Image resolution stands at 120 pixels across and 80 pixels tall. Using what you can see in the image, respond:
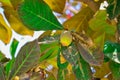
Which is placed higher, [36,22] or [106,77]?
[36,22]

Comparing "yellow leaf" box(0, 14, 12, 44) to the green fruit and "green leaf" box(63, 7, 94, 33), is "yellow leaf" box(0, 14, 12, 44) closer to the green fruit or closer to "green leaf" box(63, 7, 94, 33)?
"green leaf" box(63, 7, 94, 33)

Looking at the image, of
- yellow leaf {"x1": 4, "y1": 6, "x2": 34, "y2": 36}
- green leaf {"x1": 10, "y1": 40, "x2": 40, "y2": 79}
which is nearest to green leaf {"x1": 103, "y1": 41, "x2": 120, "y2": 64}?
green leaf {"x1": 10, "y1": 40, "x2": 40, "y2": 79}

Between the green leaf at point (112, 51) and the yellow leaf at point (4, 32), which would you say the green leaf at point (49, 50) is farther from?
the yellow leaf at point (4, 32)

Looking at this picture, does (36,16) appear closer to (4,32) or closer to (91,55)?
(91,55)

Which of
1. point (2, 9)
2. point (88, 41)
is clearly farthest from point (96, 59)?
point (2, 9)

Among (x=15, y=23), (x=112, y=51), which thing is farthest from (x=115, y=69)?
(x=15, y=23)

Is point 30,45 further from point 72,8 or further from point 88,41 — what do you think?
point 72,8
